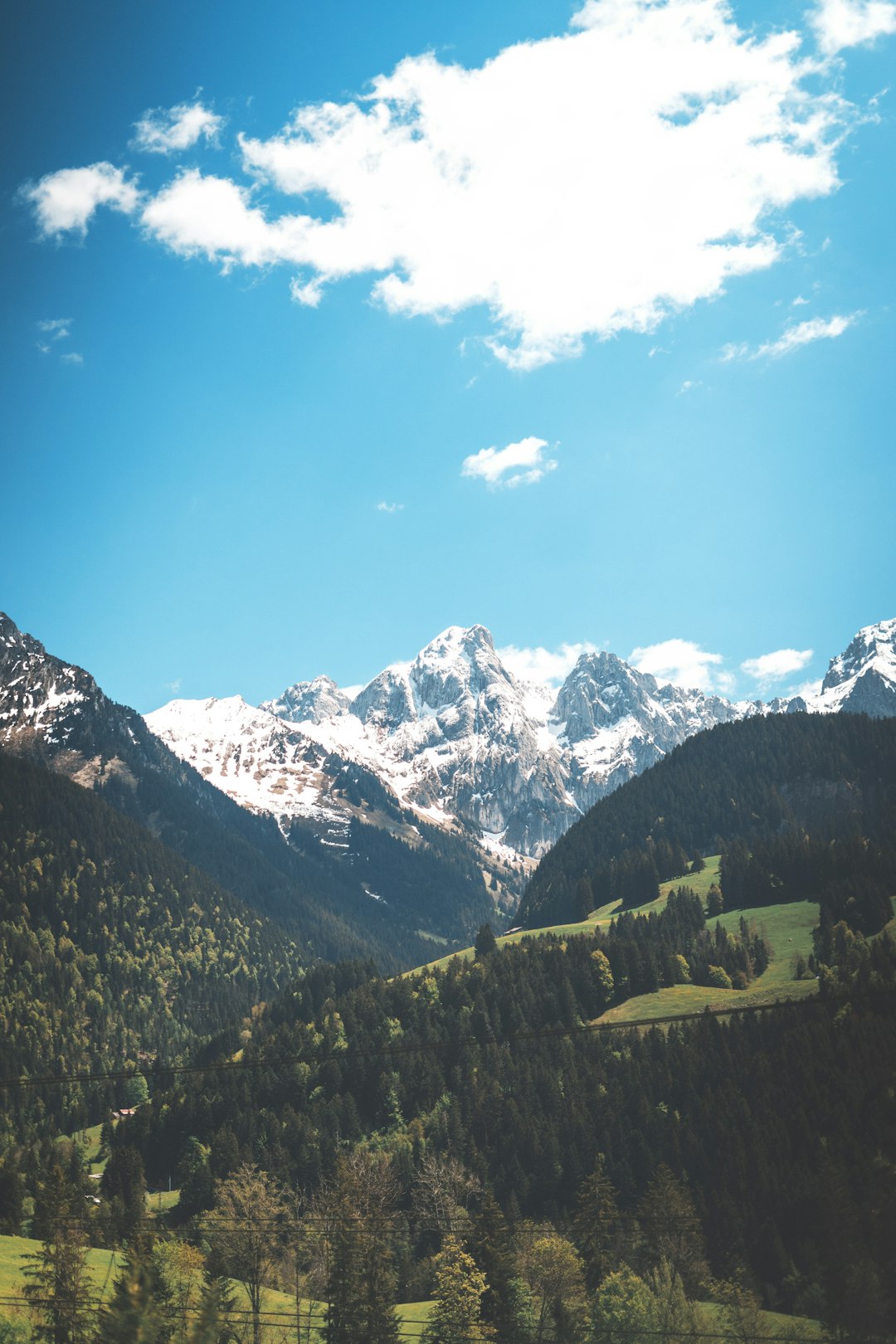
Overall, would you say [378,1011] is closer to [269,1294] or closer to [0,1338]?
[269,1294]

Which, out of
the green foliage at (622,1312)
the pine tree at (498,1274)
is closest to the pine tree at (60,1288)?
the pine tree at (498,1274)

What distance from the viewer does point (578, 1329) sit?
8475 cm

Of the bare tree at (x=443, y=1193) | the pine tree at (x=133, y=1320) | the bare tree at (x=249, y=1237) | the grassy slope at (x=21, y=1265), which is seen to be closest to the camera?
the pine tree at (x=133, y=1320)

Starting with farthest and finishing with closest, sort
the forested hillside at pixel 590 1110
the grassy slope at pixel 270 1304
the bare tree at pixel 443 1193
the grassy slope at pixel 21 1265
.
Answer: the bare tree at pixel 443 1193, the forested hillside at pixel 590 1110, the grassy slope at pixel 270 1304, the grassy slope at pixel 21 1265

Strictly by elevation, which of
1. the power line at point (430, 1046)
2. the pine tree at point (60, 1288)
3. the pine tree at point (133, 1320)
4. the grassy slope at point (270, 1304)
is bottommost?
the grassy slope at point (270, 1304)

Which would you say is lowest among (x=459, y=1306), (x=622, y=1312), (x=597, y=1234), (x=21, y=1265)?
(x=622, y=1312)

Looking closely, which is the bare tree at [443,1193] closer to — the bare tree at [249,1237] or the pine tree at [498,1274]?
the bare tree at [249,1237]

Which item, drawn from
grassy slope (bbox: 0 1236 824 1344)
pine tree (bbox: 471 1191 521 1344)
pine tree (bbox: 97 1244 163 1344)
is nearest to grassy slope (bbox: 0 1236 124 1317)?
grassy slope (bbox: 0 1236 824 1344)

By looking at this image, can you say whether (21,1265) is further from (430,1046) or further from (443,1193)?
(430,1046)

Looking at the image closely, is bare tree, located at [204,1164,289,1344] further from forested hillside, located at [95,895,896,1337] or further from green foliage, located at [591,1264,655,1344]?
green foliage, located at [591,1264,655,1344]

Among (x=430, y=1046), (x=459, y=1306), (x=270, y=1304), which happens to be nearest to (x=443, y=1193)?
(x=270, y=1304)

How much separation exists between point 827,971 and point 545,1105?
51922mm

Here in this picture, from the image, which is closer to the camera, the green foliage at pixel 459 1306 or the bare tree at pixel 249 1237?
the green foliage at pixel 459 1306

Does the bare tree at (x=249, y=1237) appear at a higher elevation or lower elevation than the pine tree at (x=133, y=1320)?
lower
